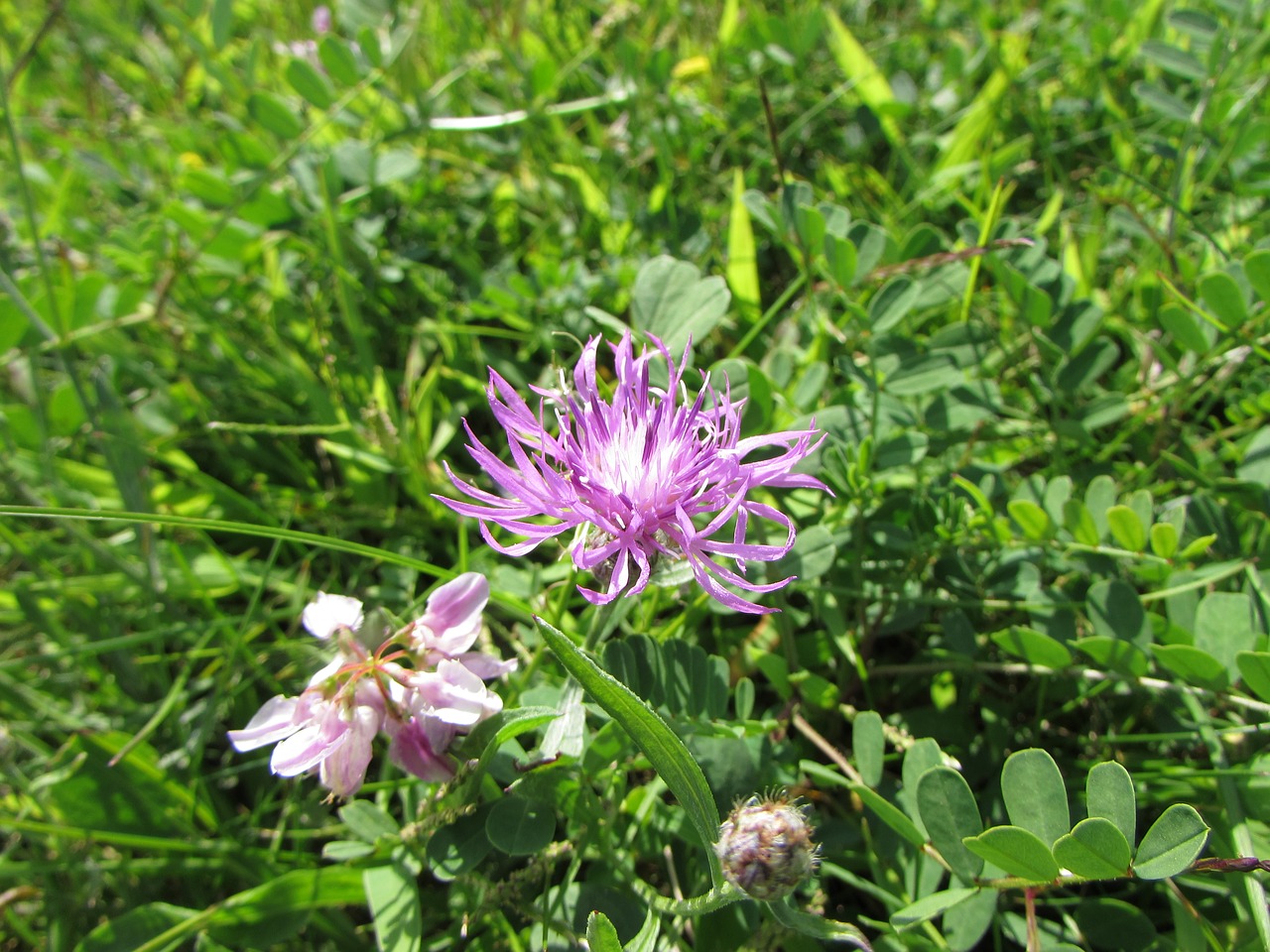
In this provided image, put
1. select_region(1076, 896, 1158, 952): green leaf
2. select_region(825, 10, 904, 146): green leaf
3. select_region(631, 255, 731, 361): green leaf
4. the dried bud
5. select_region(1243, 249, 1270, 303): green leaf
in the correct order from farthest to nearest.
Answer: select_region(825, 10, 904, 146): green leaf
select_region(631, 255, 731, 361): green leaf
select_region(1243, 249, 1270, 303): green leaf
select_region(1076, 896, 1158, 952): green leaf
the dried bud

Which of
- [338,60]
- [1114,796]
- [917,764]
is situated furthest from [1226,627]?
[338,60]

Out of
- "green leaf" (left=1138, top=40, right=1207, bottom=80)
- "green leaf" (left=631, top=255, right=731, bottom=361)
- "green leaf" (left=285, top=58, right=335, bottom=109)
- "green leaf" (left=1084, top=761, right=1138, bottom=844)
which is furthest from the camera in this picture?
"green leaf" (left=285, top=58, right=335, bottom=109)

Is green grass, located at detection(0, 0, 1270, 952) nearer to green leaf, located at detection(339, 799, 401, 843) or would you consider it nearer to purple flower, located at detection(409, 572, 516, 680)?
green leaf, located at detection(339, 799, 401, 843)

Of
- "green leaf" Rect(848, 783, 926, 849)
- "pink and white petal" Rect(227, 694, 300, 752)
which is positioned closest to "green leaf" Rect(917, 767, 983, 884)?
"green leaf" Rect(848, 783, 926, 849)

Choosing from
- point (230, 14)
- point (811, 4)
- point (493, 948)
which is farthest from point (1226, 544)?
point (230, 14)

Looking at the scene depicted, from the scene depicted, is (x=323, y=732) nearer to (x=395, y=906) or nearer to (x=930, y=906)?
(x=395, y=906)
